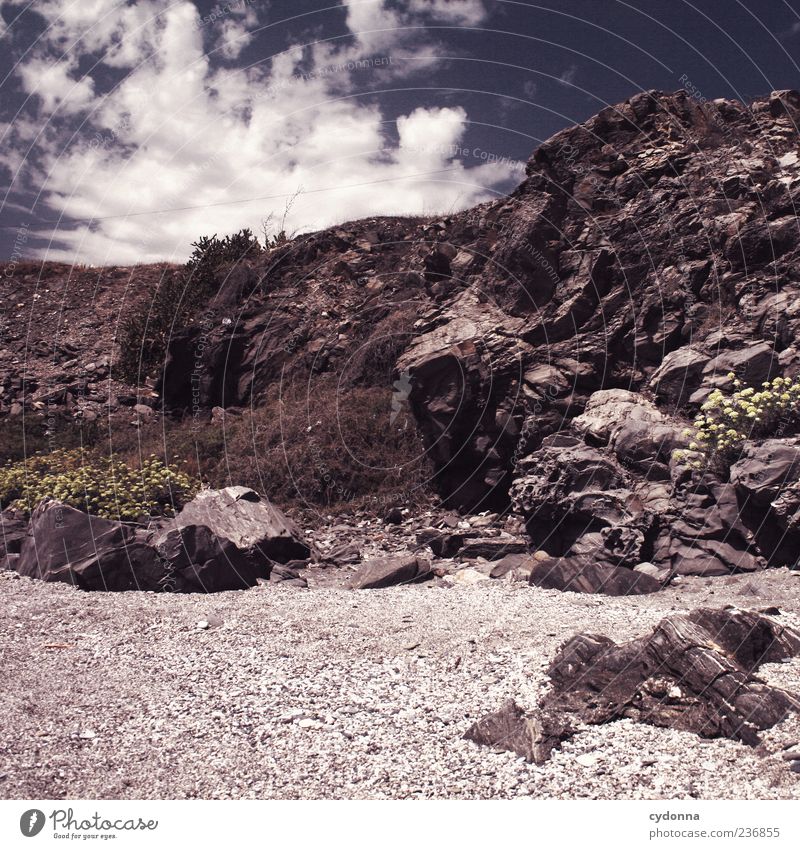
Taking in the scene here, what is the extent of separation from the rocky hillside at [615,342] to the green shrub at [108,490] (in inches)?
228

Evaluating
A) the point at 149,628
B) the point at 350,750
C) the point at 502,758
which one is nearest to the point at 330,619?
the point at 149,628

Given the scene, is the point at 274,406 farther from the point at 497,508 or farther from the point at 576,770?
the point at 576,770

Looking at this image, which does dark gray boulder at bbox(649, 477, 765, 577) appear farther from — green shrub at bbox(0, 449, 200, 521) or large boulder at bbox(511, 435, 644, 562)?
green shrub at bbox(0, 449, 200, 521)

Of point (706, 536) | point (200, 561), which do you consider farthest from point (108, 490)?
point (706, 536)

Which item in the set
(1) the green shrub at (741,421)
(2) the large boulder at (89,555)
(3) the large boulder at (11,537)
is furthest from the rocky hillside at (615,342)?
(3) the large boulder at (11,537)

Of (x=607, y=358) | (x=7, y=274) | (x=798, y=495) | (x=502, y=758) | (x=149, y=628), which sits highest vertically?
(x=7, y=274)

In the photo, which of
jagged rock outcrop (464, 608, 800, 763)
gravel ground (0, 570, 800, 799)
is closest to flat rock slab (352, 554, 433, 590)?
gravel ground (0, 570, 800, 799)

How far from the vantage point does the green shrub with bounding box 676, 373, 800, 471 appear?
30.8 ft

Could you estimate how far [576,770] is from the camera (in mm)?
4004

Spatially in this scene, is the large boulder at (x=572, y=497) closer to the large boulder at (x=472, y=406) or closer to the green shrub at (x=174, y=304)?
the large boulder at (x=472, y=406)

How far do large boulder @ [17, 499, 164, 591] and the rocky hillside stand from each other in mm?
5965

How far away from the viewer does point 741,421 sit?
968 cm

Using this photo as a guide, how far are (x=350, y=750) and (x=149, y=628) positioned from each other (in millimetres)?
3938

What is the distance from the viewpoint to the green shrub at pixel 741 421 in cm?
938
